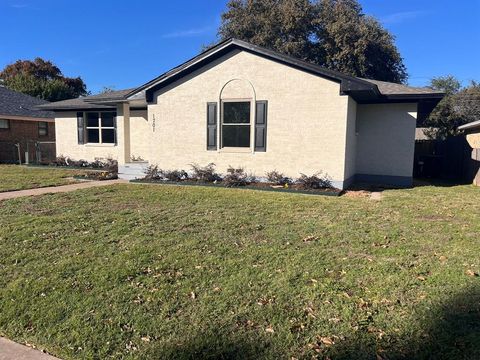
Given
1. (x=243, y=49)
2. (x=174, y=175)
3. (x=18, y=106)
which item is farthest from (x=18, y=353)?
(x=18, y=106)

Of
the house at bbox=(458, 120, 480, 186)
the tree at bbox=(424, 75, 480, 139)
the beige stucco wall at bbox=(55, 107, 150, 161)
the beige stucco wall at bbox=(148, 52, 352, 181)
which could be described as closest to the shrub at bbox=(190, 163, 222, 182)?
the beige stucco wall at bbox=(148, 52, 352, 181)

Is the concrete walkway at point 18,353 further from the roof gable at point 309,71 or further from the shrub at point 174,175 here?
the shrub at point 174,175

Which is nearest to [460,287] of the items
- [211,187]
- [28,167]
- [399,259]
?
[399,259]

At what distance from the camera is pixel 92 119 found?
18797 millimetres

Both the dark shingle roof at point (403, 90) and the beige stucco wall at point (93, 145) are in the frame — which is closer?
the dark shingle roof at point (403, 90)

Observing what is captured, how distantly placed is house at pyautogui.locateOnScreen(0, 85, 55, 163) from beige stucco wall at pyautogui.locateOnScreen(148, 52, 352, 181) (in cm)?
1155

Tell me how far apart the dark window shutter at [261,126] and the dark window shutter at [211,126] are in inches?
58.8

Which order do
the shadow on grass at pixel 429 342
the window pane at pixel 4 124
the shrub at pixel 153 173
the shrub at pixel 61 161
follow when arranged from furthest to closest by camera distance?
the window pane at pixel 4 124
the shrub at pixel 61 161
the shrub at pixel 153 173
the shadow on grass at pixel 429 342

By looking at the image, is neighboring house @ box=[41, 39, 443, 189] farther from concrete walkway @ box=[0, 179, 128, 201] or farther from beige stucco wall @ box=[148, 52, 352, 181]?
concrete walkway @ box=[0, 179, 128, 201]

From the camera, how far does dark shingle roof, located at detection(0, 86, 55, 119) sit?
2355 centimetres

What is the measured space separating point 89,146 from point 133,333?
1709 cm

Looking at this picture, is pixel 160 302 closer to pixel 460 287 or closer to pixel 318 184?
pixel 460 287

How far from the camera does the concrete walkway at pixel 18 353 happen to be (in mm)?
3020

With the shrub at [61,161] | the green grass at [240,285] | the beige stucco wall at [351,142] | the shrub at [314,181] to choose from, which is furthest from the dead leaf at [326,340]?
the shrub at [61,161]
